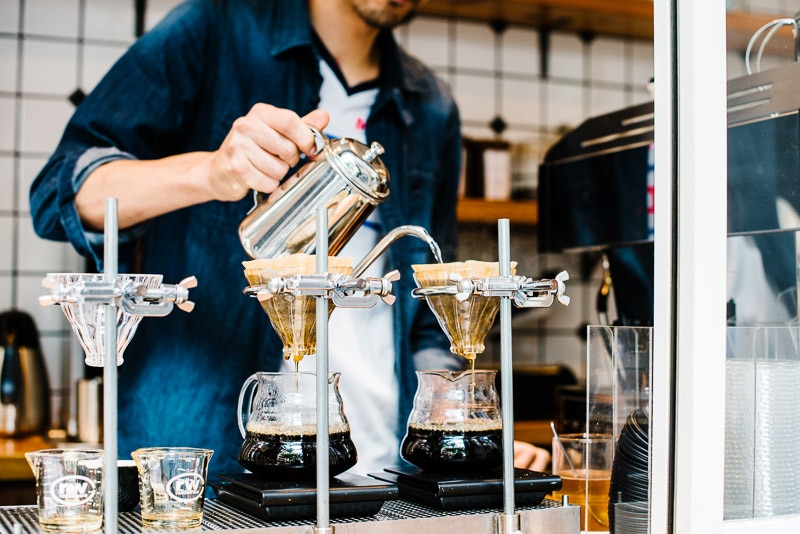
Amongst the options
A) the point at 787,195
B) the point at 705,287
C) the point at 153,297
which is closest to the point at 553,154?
the point at 787,195

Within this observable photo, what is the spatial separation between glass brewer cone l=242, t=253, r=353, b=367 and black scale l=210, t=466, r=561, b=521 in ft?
0.53

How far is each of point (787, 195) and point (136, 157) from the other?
1.25 metres

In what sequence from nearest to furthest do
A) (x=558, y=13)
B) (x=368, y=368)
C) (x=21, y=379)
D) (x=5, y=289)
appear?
(x=368, y=368), (x=21, y=379), (x=5, y=289), (x=558, y=13)

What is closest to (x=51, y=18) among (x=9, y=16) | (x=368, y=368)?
(x=9, y=16)

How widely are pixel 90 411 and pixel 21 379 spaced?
0.73 feet

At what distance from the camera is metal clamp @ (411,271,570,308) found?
1.09 m

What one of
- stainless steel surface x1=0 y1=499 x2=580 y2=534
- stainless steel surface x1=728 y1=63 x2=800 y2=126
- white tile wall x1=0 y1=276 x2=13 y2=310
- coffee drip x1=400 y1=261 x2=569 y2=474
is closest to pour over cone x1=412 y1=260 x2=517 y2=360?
coffee drip x1=400 y1=261 x2=569 y2=474

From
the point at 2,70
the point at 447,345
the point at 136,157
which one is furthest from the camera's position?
the point at 2,70

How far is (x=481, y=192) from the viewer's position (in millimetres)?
3203

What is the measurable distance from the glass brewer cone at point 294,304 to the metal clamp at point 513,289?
5.4 inches

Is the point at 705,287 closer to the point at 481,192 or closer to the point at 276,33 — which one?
the point at 276,33

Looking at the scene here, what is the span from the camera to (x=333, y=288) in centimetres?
102

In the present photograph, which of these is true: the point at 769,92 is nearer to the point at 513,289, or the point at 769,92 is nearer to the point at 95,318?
the point at 513,289

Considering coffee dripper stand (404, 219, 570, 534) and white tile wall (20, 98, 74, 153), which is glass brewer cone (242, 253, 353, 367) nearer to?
coffee dripper stand (404, 219, 570, 534)
